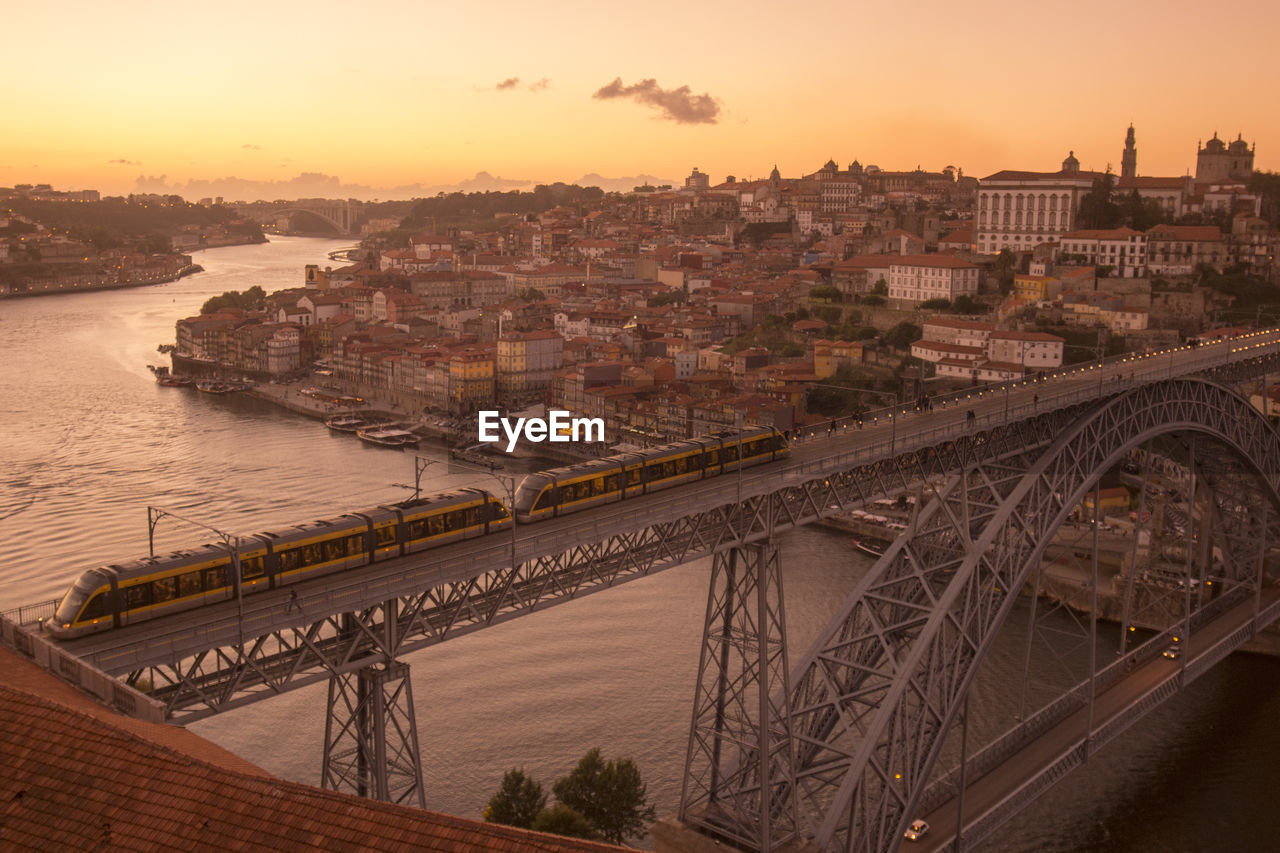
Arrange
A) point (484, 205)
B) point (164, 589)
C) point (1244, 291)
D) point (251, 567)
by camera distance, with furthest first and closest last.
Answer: point (484, 205) → point (1244, 291) → point (251, 567) → point (164, 589)

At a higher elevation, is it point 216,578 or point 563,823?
point 216,578

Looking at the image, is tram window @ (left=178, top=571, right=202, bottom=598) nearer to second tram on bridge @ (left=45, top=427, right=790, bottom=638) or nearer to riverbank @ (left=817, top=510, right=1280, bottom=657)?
second tram on bridge @ (left=45, top=427, right=790, bottom=638)

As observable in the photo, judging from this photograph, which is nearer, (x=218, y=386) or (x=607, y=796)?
(x=607, y=796)

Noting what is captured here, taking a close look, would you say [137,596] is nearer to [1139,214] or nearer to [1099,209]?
[1099,209]

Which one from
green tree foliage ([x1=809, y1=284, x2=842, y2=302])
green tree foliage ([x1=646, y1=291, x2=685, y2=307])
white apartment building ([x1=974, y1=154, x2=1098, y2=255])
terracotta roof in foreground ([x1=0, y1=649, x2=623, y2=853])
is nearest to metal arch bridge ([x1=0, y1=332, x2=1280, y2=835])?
terracotta roof in foreground ([x1=0, y1=649, x2=623, y2=853])

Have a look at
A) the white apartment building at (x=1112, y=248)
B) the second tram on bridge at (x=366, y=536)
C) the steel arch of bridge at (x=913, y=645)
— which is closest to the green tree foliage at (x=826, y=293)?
the white apartment building at (x=1112, y=248)

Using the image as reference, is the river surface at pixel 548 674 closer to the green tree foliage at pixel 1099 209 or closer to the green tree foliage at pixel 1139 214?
the green tree foliage at pixel 1099 209

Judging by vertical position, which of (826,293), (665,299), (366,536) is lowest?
(366,536)

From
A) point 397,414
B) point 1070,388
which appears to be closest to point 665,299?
point 397,414
